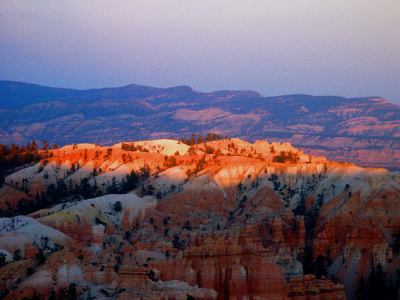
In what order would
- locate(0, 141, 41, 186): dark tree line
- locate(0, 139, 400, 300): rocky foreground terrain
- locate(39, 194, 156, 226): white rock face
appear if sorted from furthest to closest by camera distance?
1. locate(0, 141, 41, 186): dark tree line
2. locate(39, 194, 156, 226): white rock face
3. locate(0, 139, 400, 300): rocky foreground terrain

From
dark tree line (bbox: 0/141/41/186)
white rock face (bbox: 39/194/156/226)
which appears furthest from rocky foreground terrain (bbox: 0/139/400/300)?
dark tree line (bbox: 0/141/41/186)

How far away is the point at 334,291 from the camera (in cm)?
7219

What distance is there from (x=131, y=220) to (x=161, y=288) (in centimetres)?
4770

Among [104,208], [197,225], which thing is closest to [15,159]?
[104,208]

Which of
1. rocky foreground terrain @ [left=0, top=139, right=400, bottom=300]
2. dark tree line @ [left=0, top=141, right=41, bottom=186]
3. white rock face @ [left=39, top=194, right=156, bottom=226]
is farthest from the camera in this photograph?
dark tree line @ [left=0, top=141, right=41, bottom=186]

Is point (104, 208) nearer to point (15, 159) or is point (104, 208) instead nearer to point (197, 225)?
point (197, 225)

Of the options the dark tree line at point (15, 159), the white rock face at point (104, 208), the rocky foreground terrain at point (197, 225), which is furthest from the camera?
the dark tree line at point (15, 159)

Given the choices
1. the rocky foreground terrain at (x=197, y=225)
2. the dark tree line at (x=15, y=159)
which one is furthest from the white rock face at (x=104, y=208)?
the dark tree line at (x=15, y=159)

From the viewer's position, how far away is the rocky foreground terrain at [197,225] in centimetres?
6481

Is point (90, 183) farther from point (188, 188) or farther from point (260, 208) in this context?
point (260, 208)

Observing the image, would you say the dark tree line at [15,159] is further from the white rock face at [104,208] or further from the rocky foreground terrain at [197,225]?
the white rock face at [104,208]

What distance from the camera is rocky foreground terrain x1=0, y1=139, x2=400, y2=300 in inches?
→ 2552

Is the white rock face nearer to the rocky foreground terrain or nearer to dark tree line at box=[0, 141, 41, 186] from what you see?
the rocky foreground terrain

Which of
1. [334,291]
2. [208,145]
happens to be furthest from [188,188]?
[334,291]
